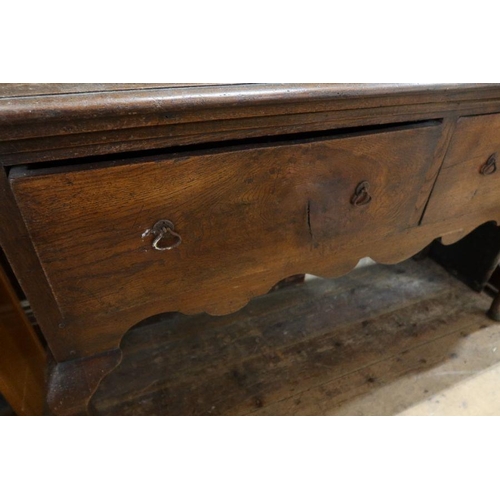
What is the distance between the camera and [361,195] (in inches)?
26.5

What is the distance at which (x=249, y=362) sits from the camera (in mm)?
1125

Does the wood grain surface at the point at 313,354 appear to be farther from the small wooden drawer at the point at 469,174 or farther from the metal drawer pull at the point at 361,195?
the metal drawer pull at the point at 361,195

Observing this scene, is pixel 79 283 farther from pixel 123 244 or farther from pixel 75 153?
pixel 75 153

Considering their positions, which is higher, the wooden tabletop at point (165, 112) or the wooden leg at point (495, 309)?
the wooden tabletop at point (165, 112)

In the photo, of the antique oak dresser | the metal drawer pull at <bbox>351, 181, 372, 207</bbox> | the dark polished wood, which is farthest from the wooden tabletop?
the dark polished wood

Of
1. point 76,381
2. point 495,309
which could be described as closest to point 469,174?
point 495,309

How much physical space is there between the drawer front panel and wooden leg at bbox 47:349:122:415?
10cm

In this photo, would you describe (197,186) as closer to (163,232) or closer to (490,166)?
(163,232)

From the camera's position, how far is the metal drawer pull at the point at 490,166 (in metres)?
0.79

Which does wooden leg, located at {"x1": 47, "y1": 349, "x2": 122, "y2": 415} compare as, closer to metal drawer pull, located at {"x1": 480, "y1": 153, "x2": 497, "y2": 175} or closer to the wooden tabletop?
the wooden tabletop

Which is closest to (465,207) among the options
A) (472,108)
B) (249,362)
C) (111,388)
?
(472,108)

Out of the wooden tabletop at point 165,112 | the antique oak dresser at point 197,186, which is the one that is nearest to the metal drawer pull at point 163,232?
the antique oak dresser at point 197,186

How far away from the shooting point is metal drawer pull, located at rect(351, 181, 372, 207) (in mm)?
662
